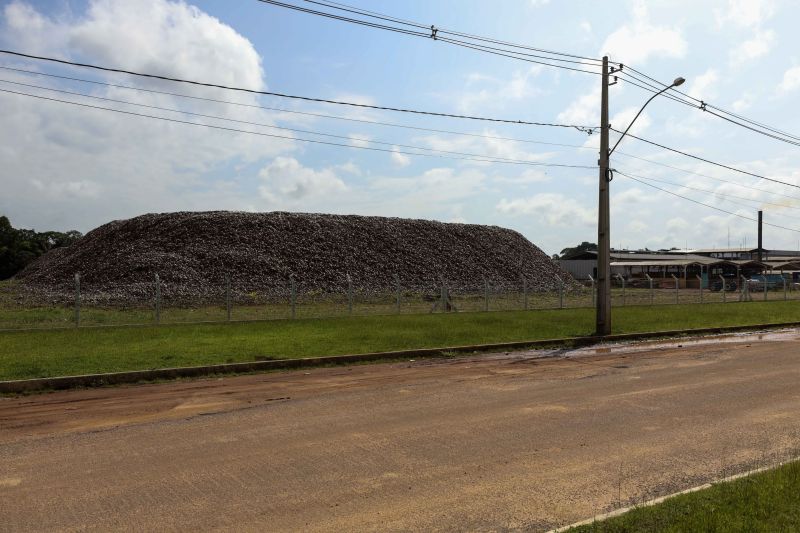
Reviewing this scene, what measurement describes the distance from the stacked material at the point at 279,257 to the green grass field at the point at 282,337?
9671mm

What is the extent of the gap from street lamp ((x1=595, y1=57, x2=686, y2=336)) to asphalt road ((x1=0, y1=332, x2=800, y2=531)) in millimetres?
7552

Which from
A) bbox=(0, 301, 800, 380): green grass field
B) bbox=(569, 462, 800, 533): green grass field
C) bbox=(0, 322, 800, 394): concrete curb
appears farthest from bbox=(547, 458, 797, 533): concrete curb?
bbox=(0, 301, 800, 380): green grass field

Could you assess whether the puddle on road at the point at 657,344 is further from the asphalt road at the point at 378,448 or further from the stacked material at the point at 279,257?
the stacked material at the point at 279,257

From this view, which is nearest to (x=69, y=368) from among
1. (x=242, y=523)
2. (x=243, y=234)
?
(x=242, y=523)

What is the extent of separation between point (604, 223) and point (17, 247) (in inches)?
2482

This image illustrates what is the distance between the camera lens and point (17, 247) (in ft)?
204

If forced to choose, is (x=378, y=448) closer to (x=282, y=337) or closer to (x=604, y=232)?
(x=282, y=337)

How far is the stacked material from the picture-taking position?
34.5 meters

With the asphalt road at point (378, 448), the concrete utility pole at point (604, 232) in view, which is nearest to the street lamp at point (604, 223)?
the concrete utility pole at point (604, 232)

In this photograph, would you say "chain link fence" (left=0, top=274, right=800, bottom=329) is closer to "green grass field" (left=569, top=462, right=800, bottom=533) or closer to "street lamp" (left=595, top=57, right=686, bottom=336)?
"street lamp" (left=595, top=57, right=686, bottom=336)

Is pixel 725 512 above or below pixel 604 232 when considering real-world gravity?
below

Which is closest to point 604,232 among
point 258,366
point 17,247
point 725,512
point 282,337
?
point 282,337

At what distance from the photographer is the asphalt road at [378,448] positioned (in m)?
4.70

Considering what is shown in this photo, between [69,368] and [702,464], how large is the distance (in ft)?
35.5
